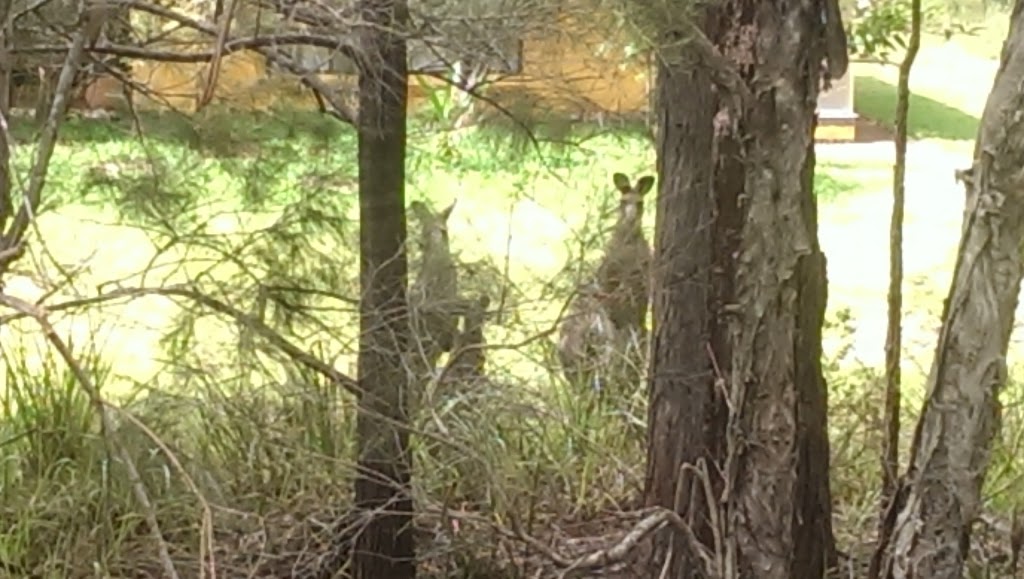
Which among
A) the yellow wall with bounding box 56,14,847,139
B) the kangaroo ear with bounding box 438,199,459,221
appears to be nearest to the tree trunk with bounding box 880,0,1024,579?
the yellow wall with bounding box 56,14,847,139

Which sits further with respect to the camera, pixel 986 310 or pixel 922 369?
pixel 922 369

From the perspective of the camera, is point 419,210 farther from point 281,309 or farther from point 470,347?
point 281,309

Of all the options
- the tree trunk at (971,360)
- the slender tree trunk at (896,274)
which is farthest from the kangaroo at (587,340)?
the tree trunk at (971,360)

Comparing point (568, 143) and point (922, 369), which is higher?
point (568, 143)

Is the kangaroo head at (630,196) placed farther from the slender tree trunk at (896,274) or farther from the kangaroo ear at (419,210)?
the slender tree trunk at (896,274)

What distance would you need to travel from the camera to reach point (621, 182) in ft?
15.0

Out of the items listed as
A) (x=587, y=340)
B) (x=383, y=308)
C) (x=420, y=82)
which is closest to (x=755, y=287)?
(x=383, y=308)

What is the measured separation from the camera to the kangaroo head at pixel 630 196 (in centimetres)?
432

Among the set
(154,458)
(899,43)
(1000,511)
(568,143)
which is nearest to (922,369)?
(1000,511)

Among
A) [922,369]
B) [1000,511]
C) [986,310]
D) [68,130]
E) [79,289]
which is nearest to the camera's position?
[986,310]

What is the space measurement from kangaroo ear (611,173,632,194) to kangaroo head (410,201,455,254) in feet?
1.70

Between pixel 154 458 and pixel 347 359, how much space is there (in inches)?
21.0

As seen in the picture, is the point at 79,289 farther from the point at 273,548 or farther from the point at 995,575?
the point at 995,575

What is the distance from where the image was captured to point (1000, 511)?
14.3ft
